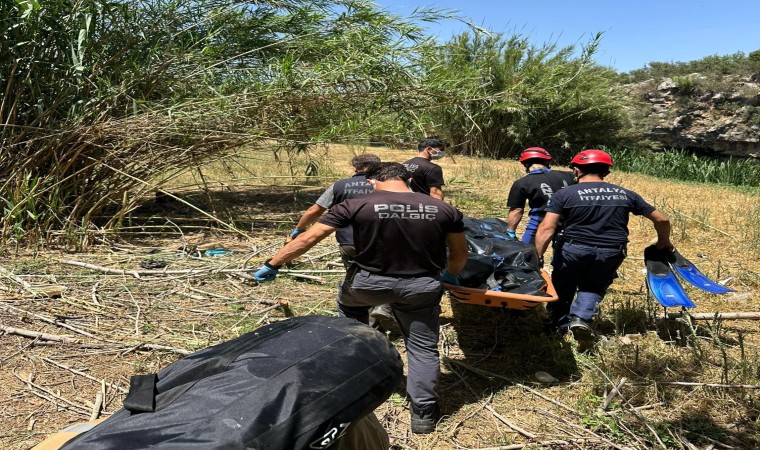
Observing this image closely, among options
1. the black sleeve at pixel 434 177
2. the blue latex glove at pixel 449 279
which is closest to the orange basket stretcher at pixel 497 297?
the blue latex glove at pixel 449 279

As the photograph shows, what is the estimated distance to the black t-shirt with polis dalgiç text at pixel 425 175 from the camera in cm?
621

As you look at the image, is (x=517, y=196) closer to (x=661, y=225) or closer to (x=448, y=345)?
(x=661, y=225)

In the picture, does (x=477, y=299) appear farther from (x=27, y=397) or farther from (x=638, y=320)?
(x=27, y=397)

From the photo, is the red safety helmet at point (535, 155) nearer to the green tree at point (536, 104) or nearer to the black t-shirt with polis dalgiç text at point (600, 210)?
the black t-shirt with polis dalgiç text at point (600, 210)

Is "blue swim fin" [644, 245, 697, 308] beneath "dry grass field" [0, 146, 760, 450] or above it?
above

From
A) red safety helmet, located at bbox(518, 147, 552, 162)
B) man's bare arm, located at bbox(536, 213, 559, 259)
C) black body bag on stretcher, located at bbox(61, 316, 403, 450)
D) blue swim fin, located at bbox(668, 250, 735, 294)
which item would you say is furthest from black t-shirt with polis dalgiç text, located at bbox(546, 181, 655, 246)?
black body bag on stretcher, located at bbox(61, 316, 403, 450)

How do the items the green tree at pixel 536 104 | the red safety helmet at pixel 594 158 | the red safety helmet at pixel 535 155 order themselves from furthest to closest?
the green tree at pixel 536 104 → the red safety helmet at pixel 535 155 → the red safety helmet at pixel 594 158

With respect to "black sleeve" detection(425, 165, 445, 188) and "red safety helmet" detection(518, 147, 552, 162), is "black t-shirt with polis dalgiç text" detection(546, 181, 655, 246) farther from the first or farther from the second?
Answer: "black sleeve" detection(425, 165, 445, 188)

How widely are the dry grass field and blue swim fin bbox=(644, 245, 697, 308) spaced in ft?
0.99

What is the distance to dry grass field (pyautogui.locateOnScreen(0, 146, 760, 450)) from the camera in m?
3.34

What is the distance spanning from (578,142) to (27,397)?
853 inches

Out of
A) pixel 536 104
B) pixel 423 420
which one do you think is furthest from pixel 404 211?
pixel 536 104

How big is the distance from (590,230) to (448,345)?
135 cm

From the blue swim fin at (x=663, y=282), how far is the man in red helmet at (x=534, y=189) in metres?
1.17
